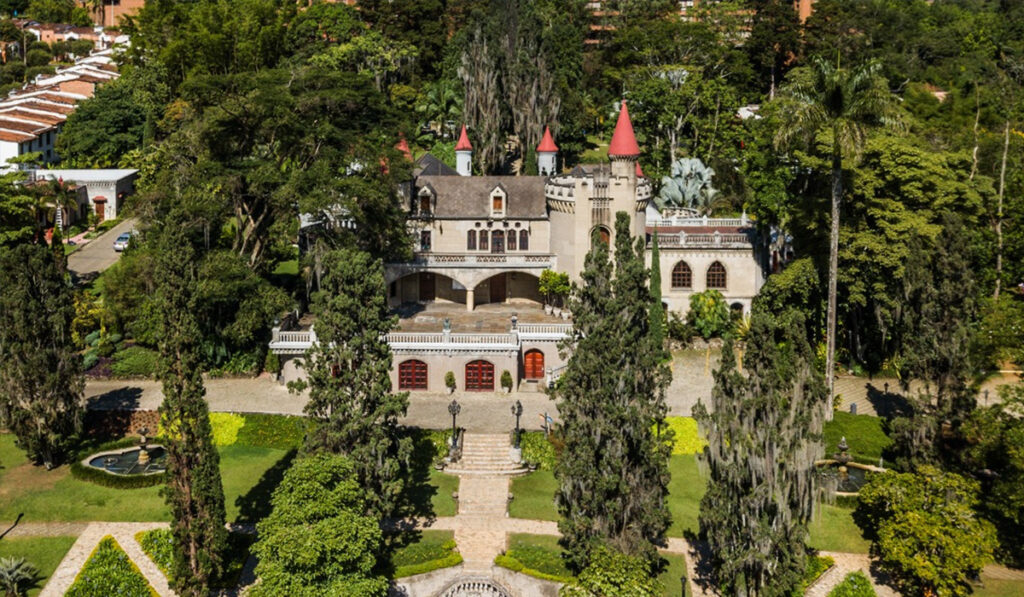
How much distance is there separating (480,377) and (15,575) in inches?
966

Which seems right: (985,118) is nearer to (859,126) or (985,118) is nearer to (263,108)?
(859,126)

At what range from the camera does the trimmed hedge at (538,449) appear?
147ft

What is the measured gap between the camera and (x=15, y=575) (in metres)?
35.5

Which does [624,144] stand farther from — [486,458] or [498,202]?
[486,458]

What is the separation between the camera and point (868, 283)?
53938 millimetres

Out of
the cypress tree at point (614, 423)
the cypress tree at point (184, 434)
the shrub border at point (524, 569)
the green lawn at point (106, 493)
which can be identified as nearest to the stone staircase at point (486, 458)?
the shrub border at point (524, 569)

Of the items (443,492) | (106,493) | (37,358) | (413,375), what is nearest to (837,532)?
(443,492)

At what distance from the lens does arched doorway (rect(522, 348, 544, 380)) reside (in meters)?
54.1

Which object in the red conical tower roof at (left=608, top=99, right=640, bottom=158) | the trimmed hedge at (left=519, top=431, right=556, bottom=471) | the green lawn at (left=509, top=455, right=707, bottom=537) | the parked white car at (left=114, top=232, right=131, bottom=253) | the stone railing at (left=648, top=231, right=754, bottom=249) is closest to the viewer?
the green lawn at (left=509, top=455, right=707, bottom=537)

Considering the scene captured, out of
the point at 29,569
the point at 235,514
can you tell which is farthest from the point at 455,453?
the point at 29,569

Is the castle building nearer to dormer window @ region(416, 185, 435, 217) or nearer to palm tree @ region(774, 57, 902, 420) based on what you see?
dormer window @ region(416, 185, 435, 217)

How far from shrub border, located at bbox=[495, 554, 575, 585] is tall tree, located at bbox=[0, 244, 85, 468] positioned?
21217 millimetres

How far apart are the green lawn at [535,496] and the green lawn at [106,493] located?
10419 millimetres

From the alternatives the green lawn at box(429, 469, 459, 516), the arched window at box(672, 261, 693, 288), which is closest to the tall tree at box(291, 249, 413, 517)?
the green lawn at box(429, 469, 459, 516)
